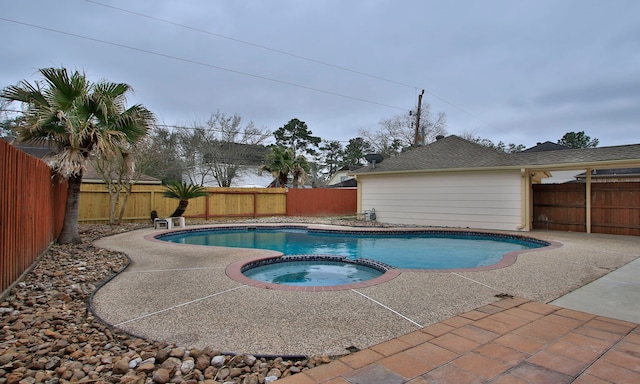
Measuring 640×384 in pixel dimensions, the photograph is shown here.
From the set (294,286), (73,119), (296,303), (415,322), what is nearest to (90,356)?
(296,303)

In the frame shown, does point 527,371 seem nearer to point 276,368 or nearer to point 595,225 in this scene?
point 276,368

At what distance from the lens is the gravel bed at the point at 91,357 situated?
93.6 inches

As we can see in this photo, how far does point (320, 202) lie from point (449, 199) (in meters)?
7.20

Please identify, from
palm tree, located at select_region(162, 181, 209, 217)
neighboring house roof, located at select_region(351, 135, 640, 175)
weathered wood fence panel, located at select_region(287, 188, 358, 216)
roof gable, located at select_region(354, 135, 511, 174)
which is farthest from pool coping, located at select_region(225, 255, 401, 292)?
weathered wood fence panel, located at select_region(287, 188, 358, 216)

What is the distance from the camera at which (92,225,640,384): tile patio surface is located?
7.93 feet

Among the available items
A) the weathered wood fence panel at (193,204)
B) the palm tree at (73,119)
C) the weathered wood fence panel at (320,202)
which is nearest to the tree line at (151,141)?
the palm tree at (73,119)

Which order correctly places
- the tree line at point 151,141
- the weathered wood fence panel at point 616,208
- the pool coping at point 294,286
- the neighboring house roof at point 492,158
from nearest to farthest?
the pool coping at point 294,286, the tree line at point 151,141, the neighboring house roof at point 492,158, the weathered wood fence panel at point 616,208

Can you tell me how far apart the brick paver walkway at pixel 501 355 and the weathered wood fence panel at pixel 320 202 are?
14.7m

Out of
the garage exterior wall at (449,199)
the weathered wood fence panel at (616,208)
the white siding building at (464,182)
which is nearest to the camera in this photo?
the weathered wood fence panel at (616,208)

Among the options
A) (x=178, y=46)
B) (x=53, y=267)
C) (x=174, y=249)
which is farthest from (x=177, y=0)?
(x=53, y=267)

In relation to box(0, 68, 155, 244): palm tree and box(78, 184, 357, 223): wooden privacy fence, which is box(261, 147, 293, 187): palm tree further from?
box(0, 68, 155, 244): palm tree

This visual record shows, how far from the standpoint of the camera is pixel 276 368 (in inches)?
98.5

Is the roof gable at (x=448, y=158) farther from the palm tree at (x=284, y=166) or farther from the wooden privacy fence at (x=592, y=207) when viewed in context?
the palm tree at (x=284, y=166)

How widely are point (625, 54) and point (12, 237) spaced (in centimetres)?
1653
